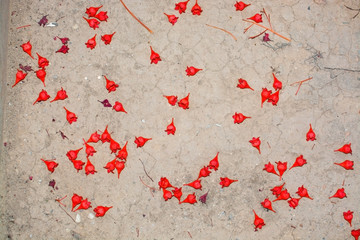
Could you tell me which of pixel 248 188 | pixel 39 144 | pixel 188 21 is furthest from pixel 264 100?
pixel 39 144

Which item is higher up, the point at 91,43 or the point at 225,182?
the point at 91,43

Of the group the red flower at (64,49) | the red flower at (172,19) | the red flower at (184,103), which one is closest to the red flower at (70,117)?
the red flower at (64,49)

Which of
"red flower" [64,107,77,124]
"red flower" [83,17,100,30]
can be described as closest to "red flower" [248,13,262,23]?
"red flower" [83,17,100,30]

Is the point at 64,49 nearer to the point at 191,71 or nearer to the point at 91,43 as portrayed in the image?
the point at 91,43

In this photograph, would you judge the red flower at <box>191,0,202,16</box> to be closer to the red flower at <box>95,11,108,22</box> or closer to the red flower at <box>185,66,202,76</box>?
the red flower at <box>185,66,202,76</box>

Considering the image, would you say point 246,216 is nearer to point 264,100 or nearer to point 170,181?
point 170,181

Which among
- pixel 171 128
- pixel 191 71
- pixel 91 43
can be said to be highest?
pixel 91 43

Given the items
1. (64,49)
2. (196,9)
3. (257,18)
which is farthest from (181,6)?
(64,49)

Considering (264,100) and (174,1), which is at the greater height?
(174,1)

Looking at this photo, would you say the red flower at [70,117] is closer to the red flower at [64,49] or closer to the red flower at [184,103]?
the red flower at [64,49]
